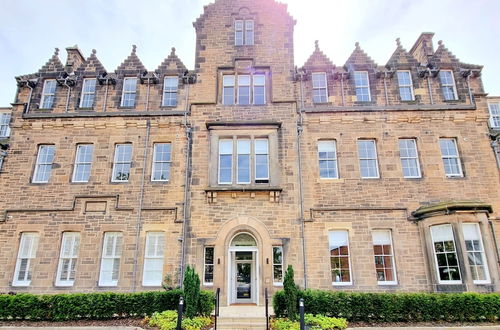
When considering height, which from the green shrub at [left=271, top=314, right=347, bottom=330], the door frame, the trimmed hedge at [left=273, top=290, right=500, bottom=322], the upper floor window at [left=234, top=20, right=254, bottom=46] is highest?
the upper floor window at [left=234, top=20, right=254, bottom=46]

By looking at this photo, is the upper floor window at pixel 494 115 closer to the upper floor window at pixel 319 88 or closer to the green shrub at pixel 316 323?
the upper floor window at pixel 319 88

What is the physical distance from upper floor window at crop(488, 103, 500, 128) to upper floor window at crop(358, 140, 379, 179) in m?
9.31

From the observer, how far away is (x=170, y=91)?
58.0 feet

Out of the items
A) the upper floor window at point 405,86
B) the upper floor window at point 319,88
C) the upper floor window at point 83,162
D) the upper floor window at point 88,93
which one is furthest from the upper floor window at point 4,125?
the upper floor window at point 405,86

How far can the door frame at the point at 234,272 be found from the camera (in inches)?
571

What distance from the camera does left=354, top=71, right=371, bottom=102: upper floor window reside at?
17.2 meters

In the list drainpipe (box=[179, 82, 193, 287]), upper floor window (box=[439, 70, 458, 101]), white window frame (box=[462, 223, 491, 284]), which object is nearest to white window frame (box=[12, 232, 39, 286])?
drainpipe (box=[179, 82, 193, 287])

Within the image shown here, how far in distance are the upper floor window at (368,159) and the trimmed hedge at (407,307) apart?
6.28m

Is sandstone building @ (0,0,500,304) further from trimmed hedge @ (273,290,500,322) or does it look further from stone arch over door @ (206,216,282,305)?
trimmed hedge @ (273,290,500,322)

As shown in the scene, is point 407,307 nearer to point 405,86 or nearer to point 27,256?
point 405,86

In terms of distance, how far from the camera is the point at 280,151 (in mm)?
16047

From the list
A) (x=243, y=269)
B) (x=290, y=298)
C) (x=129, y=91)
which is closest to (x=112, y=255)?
(x=243, y=269)

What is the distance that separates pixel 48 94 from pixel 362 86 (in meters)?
17.5

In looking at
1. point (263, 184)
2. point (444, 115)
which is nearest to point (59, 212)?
point (263, 184)
